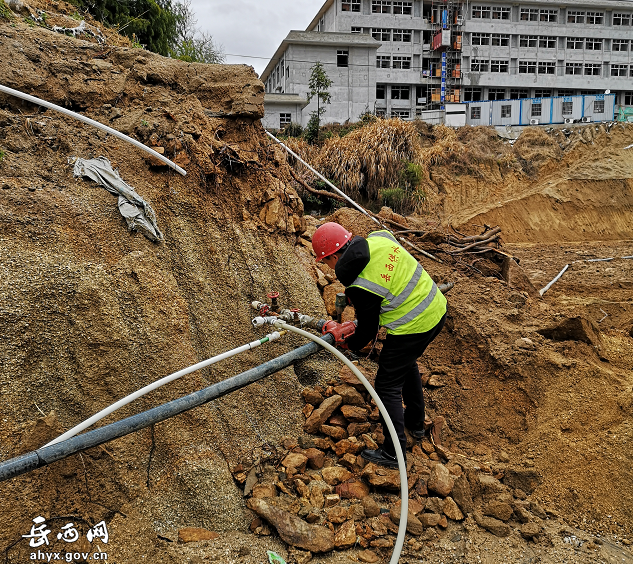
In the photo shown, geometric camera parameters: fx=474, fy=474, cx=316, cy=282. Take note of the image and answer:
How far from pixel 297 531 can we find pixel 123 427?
120 cm

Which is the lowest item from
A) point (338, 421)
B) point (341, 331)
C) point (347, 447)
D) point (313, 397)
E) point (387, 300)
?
point (347, 447)

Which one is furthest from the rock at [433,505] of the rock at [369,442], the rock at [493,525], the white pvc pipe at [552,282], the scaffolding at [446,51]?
the scaffolding at [446,51]

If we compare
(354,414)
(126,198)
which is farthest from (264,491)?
(126,198)

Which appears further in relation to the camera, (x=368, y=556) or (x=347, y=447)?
(x=347, y=447)

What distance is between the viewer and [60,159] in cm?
368

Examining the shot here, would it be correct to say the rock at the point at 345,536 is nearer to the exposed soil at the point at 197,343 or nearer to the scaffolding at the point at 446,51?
the exposed soil at the point at 197,343

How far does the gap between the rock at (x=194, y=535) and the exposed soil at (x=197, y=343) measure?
5 cm

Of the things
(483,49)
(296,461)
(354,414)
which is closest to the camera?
(296,461)

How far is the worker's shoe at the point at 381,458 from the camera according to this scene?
3.37 metres

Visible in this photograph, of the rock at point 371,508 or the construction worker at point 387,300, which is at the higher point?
the construction worker at point 387,300

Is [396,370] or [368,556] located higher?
[396,370]

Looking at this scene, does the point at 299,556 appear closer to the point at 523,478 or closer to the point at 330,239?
the point at 523,478

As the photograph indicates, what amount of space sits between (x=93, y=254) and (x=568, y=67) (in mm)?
38484

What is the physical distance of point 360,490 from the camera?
324 cm
